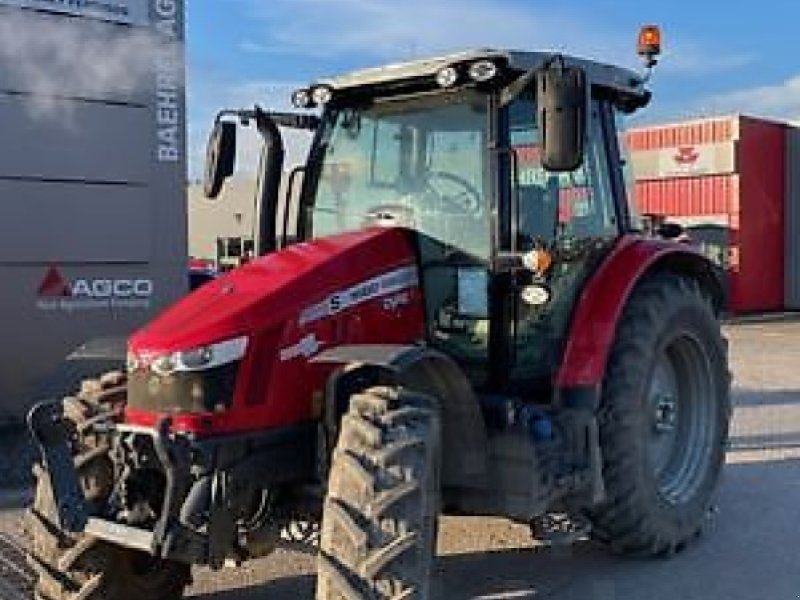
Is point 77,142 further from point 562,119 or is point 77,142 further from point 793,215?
point 793,215

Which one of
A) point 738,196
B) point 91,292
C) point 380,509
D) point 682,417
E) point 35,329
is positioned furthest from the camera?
point 738,196

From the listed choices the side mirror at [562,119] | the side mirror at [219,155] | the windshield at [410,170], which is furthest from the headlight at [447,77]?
the side mirror at [219,155]

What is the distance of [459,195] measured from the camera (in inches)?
195

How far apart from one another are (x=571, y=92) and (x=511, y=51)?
0.61 m

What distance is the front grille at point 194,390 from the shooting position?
4.01m

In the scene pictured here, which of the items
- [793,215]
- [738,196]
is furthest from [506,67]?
[793,215]

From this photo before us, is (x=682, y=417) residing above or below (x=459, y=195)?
below

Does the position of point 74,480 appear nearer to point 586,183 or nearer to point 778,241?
point 586,183

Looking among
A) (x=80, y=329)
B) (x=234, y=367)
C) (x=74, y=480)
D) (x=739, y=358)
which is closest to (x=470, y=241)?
(x=234, y=367)

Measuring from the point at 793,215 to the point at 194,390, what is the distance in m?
24.0

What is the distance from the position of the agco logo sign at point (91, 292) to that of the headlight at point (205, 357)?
18.5 feet

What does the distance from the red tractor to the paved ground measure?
197 millimetres

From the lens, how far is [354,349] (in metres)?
4.23

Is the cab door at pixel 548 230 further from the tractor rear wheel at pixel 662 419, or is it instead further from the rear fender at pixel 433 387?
the rear fender at pixel 433 387
